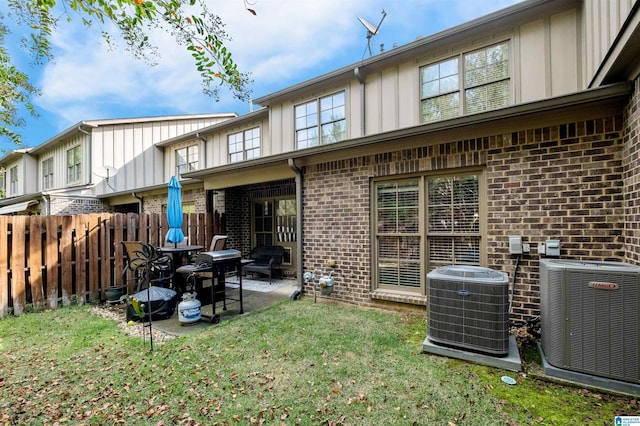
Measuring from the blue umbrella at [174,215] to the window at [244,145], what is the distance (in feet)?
13.1

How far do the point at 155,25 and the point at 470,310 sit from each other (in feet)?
13.8

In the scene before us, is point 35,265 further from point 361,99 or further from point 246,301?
point 361,99

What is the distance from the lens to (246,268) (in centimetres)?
870

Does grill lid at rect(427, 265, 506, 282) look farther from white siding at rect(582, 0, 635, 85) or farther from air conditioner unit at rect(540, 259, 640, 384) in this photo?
white siding at rect(582, 0, 635, 85)

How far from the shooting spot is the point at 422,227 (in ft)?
16.0

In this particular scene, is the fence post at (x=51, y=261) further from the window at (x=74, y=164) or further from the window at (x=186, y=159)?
the window at (x=74, y=164)

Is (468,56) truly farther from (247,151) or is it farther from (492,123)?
(247,151)

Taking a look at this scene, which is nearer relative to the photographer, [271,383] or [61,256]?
[271,383]

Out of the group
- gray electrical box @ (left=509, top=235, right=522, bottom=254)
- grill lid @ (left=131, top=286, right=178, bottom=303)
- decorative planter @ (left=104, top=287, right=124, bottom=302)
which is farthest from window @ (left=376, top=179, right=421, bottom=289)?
decorative planter @ (left=104, top=287, right=124, bottom=302)

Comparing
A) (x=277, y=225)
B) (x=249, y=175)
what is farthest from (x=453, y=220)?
(x=277, y=225)

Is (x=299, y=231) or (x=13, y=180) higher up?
(x=13, y=180)

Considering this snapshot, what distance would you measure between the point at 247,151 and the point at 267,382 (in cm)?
842

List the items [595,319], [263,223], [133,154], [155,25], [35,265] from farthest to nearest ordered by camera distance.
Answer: [133,154] < [263,223] < [35,265] < [595,319] < [155,25]

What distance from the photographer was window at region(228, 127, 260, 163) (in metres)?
9.96
